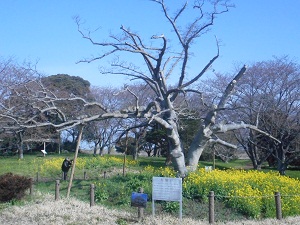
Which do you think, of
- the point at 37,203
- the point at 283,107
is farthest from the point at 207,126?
the point at 283,107

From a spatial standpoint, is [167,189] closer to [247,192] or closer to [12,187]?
[247,192]

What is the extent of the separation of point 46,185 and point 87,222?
29.9ft

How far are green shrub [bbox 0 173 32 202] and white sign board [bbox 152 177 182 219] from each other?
19.4 ft

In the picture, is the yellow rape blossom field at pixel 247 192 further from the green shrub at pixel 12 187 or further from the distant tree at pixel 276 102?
the distant tree at pixel 276 102

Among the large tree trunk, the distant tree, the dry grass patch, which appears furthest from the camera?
the distant tree

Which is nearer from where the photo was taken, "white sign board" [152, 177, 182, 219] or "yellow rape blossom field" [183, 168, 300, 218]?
"white sign board" [152, 177, 182, 219]

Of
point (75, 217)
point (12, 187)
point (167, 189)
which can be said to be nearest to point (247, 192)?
point (167, 189)

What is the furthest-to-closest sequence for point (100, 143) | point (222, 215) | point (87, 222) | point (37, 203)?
point (100, 143) → point (37, 203) → point (222, 215) → point (87, 222)

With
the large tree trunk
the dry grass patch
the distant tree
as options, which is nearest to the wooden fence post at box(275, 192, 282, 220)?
the dry grass patch

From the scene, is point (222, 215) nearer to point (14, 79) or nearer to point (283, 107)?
point (283, 107)

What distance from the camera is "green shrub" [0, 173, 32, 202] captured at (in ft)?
49.7

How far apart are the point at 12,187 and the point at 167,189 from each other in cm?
628

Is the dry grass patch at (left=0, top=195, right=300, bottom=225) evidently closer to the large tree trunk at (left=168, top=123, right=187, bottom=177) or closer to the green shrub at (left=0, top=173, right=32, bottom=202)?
the green shrub at (left=0, top=173, right=32, bottom=202)

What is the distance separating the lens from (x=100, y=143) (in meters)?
46.7
